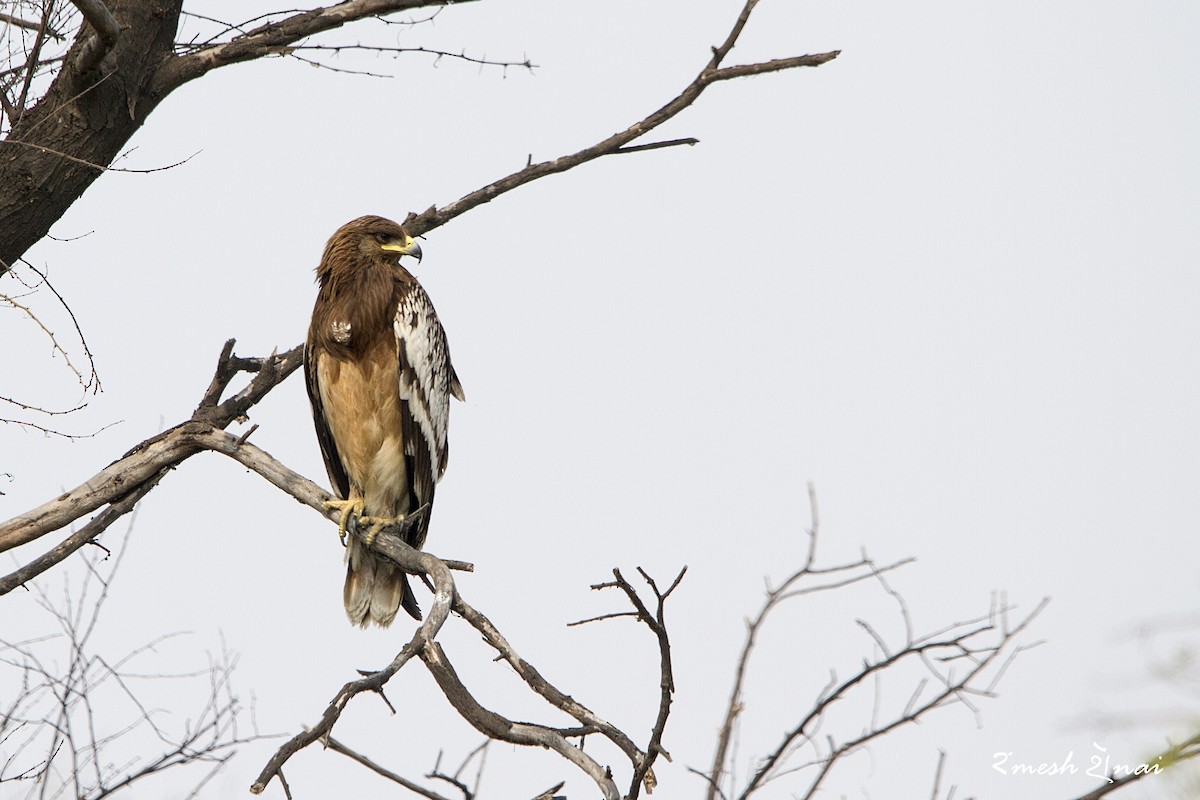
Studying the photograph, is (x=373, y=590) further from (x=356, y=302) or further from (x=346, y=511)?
(x=356, y=302)

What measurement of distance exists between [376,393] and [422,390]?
0.64 feet

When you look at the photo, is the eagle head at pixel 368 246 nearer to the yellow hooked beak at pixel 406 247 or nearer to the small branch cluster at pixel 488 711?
the yellow hooked beak at pixel 406 247

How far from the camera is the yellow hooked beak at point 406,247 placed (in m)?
5.09

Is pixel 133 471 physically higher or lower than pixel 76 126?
lower

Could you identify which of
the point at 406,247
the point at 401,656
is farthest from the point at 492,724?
the point at 406,247

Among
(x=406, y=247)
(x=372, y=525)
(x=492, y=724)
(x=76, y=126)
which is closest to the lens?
(x=492, y=724)

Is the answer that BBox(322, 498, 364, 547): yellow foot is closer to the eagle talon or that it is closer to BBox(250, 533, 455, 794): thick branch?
the eagle talon

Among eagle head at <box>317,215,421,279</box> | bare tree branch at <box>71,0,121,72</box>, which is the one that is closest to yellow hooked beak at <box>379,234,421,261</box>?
eagle head at <box>317,215,421,279</box>

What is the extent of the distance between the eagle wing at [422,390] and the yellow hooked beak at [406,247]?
0.12 meters

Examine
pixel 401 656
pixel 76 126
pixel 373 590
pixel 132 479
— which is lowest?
pixel 401 656

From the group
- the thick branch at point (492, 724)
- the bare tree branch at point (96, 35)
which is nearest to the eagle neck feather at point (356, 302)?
the bare tree branch at point (96, 35)

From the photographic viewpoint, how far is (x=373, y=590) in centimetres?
506

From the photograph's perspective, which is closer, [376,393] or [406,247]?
[376,393]

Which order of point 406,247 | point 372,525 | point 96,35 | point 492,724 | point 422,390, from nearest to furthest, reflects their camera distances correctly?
point 492,724 < point 96,35 < point 372,525 < point 422,390 < point 406,247
